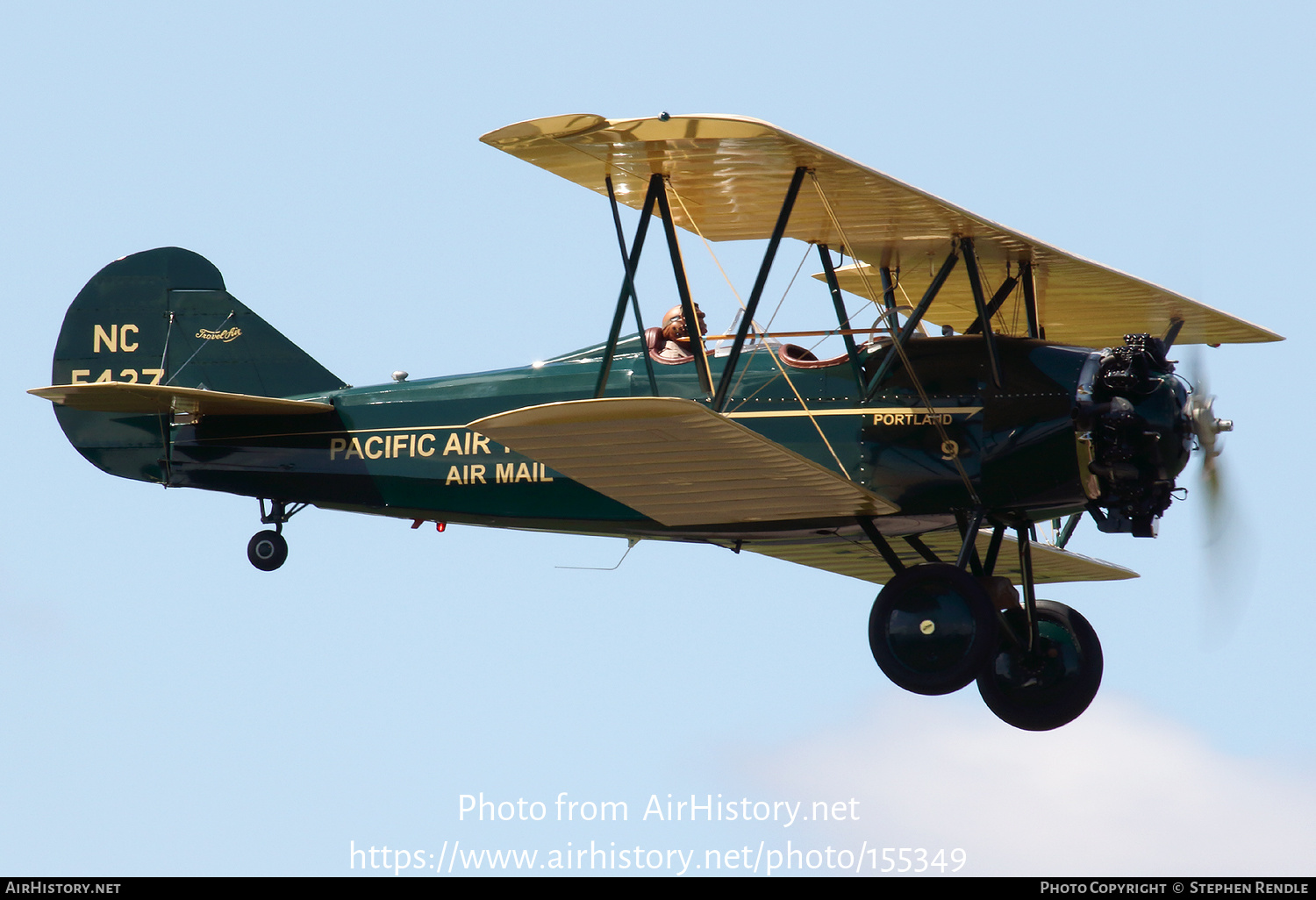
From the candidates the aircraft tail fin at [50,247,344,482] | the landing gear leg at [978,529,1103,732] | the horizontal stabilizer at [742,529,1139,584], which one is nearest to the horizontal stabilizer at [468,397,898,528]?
the horizontal stabilizer at [742,529,1139,584]

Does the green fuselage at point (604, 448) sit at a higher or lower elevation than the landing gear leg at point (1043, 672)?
higher

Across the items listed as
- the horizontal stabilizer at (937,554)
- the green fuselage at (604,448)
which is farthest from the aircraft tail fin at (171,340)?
the horizontal stabilizer at (937,554)

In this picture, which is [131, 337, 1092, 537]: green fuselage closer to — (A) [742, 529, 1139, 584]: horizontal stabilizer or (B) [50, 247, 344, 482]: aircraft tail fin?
(B) [50, 247, 344, 482]: aircraft tail fin

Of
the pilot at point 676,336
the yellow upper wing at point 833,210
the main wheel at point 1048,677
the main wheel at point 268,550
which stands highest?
the yellow upper wing at point 833,210

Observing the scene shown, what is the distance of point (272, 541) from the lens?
1541 centimetres

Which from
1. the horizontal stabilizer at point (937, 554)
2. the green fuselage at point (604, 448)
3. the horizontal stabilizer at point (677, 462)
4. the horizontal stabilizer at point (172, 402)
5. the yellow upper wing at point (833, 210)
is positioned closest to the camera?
the horizontal stabilizer at point (677, 462)

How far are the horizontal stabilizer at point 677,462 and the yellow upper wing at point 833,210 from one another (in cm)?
159

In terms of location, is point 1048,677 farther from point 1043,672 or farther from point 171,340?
point 171,340

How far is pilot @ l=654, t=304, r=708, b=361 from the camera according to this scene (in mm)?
14336

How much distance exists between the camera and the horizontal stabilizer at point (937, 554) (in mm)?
15258

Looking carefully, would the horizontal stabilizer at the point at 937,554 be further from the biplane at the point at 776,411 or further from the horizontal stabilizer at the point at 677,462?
the horizontal stabilizer at the point at 677,462

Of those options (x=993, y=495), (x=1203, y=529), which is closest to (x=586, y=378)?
(x=993, y=495)

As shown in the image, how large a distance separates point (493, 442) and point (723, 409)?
214 cm

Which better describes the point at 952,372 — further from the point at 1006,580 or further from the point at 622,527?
the point at 622,527
